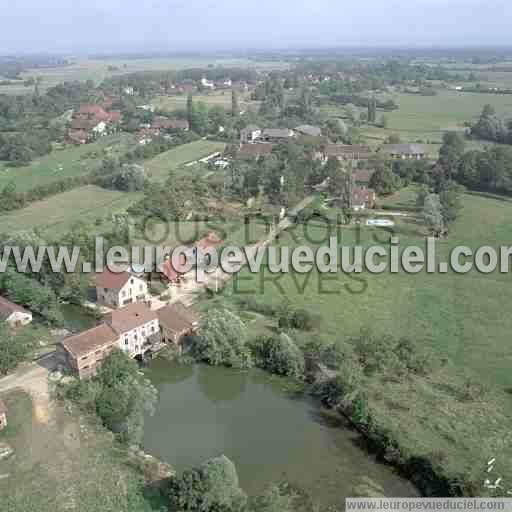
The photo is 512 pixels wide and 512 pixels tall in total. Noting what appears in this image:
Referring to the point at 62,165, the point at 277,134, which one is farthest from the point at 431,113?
the point at 62,165

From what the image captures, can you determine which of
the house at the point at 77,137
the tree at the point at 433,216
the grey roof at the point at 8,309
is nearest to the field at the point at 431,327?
the tree at the point at 433,216

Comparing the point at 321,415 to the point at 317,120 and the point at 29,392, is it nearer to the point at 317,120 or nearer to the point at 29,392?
the point at 29,392

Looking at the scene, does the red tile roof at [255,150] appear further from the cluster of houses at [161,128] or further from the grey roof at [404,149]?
the cluster of houses at [161,128]

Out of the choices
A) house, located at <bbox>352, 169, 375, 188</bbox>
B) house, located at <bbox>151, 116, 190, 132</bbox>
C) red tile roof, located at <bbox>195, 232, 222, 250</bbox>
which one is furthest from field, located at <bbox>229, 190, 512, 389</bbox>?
house, located at <bbox>151, 116, 190, 132</bbox>

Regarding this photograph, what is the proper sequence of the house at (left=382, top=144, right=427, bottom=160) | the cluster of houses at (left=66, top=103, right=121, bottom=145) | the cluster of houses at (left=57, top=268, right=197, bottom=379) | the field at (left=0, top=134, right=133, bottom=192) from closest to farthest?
the cluster of houses at (left=57, top=268, right=197, bottom=379) → the field at (left=0, top=134, right=133, bottom=192) → the house at (left=382, top=144, right=427, bottom=160) → the cluster of houses at (left=66, top=103, right=121, bottom=145)

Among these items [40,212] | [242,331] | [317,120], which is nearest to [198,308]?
[242,331]

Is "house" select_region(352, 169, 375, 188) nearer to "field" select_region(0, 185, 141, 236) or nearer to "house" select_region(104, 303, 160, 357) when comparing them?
"field" select_region(0, 185, 141, 236)
